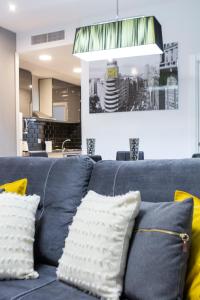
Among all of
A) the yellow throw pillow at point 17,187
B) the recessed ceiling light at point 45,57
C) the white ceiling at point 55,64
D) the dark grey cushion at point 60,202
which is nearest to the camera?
the dark grey cushion at point 60,202

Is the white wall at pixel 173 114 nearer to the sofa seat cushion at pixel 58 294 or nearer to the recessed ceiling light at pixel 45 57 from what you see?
the recessed ceiling light at pixel 45 57

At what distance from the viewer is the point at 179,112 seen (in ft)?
13.8

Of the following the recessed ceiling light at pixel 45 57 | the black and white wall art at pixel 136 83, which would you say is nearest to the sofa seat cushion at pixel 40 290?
the black and white wall art at pixel 136 83

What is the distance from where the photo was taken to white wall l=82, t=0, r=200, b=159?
4.14 m

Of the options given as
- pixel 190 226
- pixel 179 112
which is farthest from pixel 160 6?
pixel 190 226

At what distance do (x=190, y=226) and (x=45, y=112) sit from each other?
656cm

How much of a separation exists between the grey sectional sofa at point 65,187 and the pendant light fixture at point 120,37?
1.44 metres

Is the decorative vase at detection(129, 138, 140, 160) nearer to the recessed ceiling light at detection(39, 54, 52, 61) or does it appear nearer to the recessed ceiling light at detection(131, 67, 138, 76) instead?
the recessed ceiling light at detection(131, 67, 138, 76)

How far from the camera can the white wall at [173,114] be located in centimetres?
414

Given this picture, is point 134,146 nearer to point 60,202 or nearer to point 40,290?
point 60,202

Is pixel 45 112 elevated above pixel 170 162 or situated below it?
above

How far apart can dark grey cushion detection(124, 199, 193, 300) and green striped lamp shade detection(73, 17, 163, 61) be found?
1.93 m

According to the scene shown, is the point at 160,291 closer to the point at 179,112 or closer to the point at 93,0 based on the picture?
the point at 179,112

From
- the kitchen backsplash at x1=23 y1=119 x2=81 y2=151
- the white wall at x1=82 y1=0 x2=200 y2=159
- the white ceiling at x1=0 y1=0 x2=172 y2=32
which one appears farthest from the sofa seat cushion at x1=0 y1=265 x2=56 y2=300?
the kitchen backsplash at x1=23 y1=119 x2=81 y2=151
